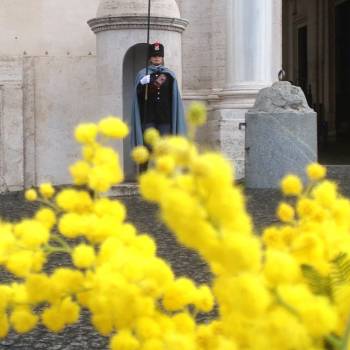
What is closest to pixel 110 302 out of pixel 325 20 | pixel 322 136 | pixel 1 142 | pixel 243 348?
pixel 243 348

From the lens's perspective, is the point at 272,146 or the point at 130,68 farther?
the point at 130,68

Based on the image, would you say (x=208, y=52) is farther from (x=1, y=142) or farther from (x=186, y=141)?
(x=186, y=141)

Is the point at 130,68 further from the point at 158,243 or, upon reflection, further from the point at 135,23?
the point at 158,243

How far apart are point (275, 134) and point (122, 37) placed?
76.9 inches

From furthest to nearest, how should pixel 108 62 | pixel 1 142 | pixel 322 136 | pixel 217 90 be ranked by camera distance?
pixel 322 136
pixel 217 90
pixel 1 142
pixel 108 62

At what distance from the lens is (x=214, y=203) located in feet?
2.29

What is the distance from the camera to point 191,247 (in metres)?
0.75

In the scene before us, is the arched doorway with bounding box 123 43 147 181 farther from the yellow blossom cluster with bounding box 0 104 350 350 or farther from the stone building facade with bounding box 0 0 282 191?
the yellow blossom cluster with bounding box 0 104 350 350

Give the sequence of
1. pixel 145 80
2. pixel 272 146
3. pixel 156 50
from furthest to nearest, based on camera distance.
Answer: pixel 272 146, pixel 145 80, pixel 156 50

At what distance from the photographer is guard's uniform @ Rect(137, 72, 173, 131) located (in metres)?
9.24

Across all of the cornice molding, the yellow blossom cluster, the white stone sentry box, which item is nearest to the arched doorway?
the white stone sentry box

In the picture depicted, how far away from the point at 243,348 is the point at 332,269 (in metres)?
0.14

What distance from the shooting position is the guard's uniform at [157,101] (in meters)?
9.24

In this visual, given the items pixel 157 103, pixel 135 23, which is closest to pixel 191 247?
pixel 157 103
